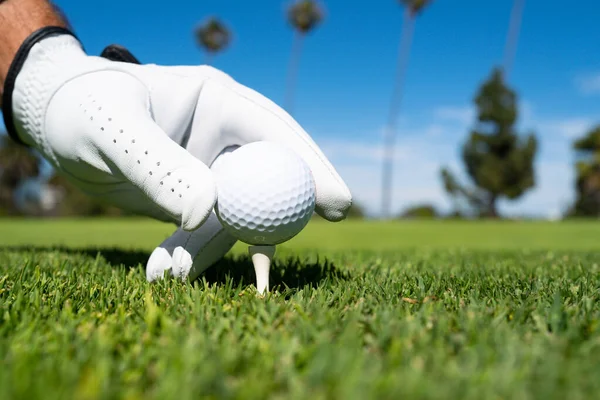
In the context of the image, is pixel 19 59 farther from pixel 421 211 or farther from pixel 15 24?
pixel 421 211

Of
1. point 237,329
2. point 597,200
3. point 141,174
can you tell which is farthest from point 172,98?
point 597,200

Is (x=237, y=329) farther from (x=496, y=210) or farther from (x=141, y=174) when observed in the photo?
(x=496, y=210)

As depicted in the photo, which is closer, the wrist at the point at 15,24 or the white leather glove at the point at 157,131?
the white leather glove at the point at 157,131

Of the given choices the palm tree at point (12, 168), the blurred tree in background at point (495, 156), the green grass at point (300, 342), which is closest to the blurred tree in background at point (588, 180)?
the blurred tree in background at point (495, 156)

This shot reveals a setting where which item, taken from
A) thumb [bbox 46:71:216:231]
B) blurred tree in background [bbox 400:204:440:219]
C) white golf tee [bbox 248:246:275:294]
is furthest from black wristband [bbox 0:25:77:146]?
blurred tree in background [bbox 400:204:440:219]

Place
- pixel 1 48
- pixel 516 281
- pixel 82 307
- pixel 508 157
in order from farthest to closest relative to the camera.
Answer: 1. pixel 508 157
2. pixel 1 48
3. pixel 516 281
4. pixel 82 307

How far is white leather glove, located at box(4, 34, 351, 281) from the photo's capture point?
6.42 ft

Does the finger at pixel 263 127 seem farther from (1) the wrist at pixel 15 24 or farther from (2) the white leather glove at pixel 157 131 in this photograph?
(1) the wrist at pixel 15 24

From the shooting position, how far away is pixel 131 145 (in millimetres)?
1991

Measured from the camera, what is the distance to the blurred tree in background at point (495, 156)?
35.0 meters

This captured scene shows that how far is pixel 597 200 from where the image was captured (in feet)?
119

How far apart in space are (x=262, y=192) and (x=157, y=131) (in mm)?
527

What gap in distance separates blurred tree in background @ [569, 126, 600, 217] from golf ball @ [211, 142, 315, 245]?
130 ft

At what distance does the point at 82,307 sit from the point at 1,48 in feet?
5.51
